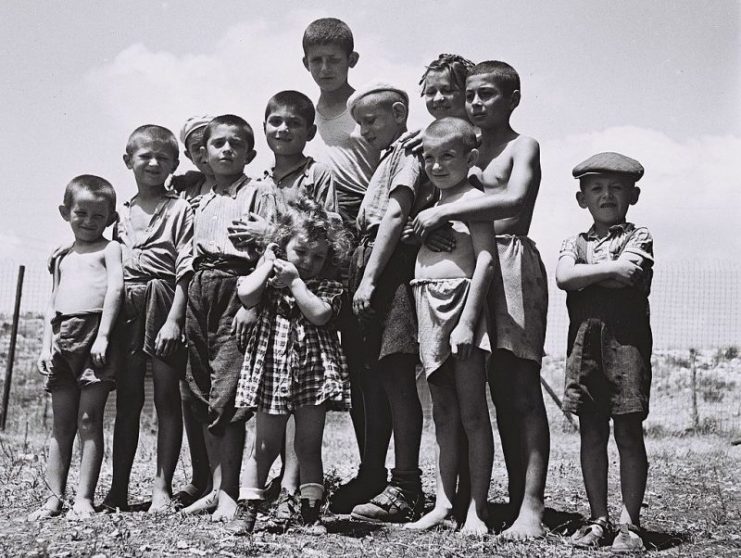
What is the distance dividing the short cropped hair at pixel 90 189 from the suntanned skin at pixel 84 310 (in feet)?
0.08

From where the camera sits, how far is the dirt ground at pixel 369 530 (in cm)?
347

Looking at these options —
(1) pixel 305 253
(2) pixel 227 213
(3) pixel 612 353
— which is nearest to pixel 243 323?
(1) pixel 305 253

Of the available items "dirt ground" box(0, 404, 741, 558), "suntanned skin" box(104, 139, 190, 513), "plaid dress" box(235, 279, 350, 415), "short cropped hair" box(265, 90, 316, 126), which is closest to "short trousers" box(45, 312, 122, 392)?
"suntanned skin" box(104, 139, 190, 513)

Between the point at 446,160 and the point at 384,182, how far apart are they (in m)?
0.45

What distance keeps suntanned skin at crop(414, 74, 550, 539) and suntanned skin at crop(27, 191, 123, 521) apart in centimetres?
178

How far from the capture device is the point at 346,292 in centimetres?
428

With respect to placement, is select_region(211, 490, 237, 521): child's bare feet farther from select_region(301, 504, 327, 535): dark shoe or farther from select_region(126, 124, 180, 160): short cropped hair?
select_region(126, 124, 180, 160): short cropped hair

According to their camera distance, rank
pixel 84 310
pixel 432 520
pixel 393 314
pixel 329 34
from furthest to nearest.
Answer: pixel 329 34 → pixel 84 310 → pixel 393 314 → pixel 432 520

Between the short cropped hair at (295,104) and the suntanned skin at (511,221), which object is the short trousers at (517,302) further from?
the short cropped hair at (295,104)

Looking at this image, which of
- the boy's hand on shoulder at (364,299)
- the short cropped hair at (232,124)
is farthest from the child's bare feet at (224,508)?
the short cropped hair at (232,124)

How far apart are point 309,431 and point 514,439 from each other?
109 centimetres

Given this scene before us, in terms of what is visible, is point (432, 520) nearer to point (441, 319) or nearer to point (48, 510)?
point (441, 319)

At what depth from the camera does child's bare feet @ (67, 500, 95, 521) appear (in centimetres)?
417

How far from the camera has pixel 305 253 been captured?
393 cm
